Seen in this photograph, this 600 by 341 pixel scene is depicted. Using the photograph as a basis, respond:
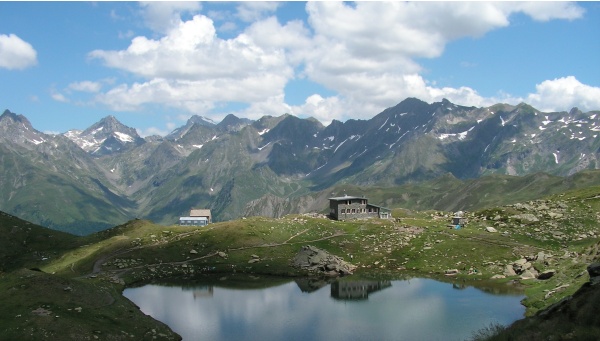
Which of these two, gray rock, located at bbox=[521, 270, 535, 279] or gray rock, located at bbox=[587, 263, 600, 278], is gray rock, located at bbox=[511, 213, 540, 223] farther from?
gray rock, located at bbox=[587, 263, 600, 278]

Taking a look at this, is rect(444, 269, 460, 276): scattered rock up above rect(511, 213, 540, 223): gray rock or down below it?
below

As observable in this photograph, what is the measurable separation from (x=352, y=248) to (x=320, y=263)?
13209 millimetres

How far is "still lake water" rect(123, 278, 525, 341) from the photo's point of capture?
6756cm

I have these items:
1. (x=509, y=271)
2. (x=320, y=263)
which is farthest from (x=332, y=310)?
(x=509, y=271)

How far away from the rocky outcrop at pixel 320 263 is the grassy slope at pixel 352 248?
2485 mm

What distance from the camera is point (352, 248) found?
11912 centimetres

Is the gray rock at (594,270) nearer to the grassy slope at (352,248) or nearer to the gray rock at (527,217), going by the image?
the grassy slope at (352,248)

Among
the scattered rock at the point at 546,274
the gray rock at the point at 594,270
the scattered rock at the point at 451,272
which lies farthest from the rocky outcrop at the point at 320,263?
the gray rock at the point at 594,270

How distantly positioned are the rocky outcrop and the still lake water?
7.92 metres

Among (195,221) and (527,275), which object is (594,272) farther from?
(195,221)

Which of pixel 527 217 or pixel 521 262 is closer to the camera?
pixel 521 262

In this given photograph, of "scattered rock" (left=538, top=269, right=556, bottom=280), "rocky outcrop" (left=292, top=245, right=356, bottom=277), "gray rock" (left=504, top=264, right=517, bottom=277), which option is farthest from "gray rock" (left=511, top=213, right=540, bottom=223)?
"rocky outcrop" (left=292, top=245, right=356, bottom=277)

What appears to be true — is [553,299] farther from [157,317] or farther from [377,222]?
[377,222]

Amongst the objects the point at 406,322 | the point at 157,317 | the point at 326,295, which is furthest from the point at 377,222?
the point at 157,317
